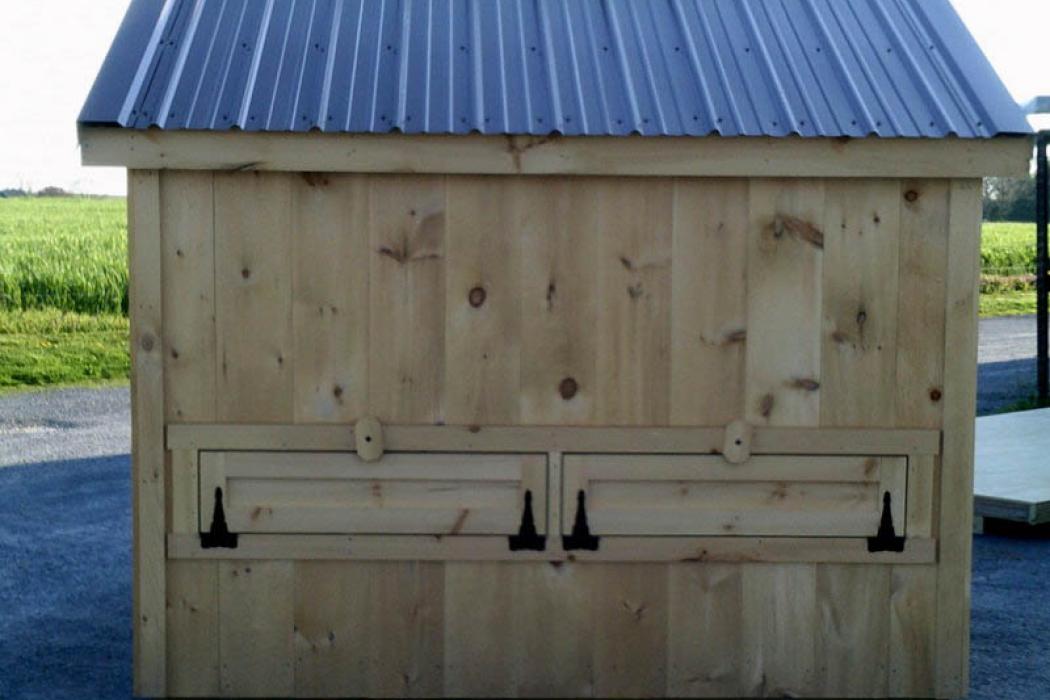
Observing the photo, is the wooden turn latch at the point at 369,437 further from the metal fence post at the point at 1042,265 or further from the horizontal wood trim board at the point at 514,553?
the metal fence post at the point at 1042,265

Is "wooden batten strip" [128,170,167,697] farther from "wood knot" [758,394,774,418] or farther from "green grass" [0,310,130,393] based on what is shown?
"green grass" [0,310,130,393]

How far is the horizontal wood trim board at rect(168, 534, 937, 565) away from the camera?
537 cm

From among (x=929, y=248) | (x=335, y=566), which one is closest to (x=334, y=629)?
(x=335, y=566)

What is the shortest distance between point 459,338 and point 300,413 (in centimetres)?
61

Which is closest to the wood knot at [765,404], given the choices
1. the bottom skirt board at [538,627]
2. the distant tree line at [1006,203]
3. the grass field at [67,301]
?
the bottom skirt board at [538,627]

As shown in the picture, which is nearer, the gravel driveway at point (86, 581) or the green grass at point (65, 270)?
the gravel driveway at point (86, 581)

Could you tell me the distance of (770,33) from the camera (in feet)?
19.1

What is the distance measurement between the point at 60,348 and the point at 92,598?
10041 millimetres

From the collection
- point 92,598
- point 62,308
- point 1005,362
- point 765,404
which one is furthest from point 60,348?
point 765,404

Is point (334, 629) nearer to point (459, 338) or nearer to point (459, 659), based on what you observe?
point (459, 659)

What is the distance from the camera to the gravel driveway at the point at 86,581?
21.0ft

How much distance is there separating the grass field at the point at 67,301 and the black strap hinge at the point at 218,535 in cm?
1048

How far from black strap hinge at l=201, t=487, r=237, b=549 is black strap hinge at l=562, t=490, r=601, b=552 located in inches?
45.8

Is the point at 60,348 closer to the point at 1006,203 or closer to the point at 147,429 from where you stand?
the point at 147,429
